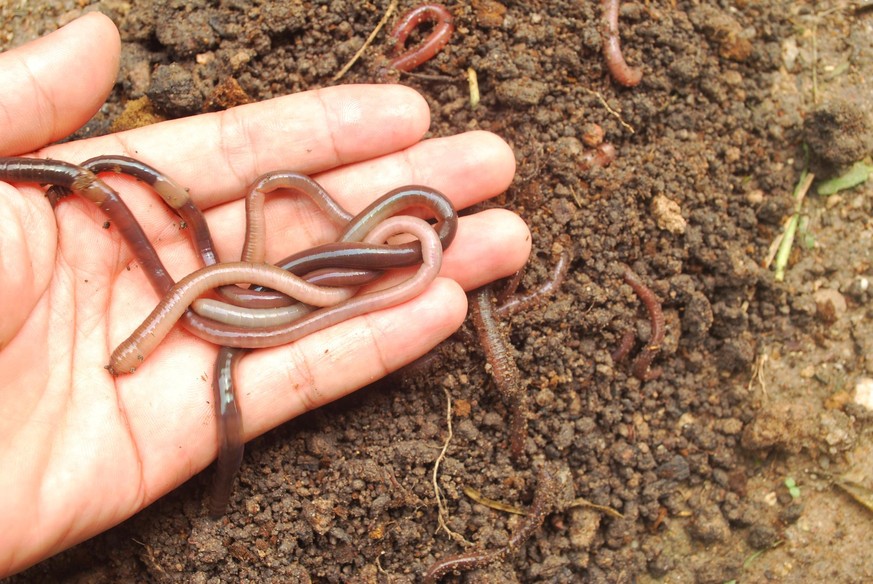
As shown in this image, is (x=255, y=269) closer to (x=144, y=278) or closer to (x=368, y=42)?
(x=144, y=278)

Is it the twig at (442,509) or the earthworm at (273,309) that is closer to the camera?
the earthworm at (273,309)

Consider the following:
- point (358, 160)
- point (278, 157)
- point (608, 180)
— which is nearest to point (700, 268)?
point (608, 180)

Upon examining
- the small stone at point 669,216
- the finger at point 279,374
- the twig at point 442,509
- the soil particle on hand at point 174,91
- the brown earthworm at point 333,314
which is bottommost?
the twig at point 442,509

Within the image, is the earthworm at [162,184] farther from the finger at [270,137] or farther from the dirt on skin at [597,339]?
the dirt on skin at [597,339]

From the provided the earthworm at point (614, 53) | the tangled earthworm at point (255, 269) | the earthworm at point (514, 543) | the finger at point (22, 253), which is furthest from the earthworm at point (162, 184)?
the earthworm at point (614, 53)

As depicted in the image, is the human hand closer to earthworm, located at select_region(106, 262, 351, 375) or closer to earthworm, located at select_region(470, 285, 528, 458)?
earthworm, located at select_region(106, 262, 351, 375)

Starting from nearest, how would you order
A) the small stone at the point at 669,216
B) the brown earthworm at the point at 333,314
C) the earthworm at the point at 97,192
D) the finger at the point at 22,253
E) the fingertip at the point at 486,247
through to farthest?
the finger at the point at 22,253 → the earthworm at the point at 97,192 → the brown earthworm at the point at 333,314 → the fingertip at the point at 486,247 → the small stone at the point at 669,216

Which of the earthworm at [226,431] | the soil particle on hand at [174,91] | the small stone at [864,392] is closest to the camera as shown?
the earthworm at [226,431]

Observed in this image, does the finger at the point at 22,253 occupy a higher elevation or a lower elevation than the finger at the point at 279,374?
higher
